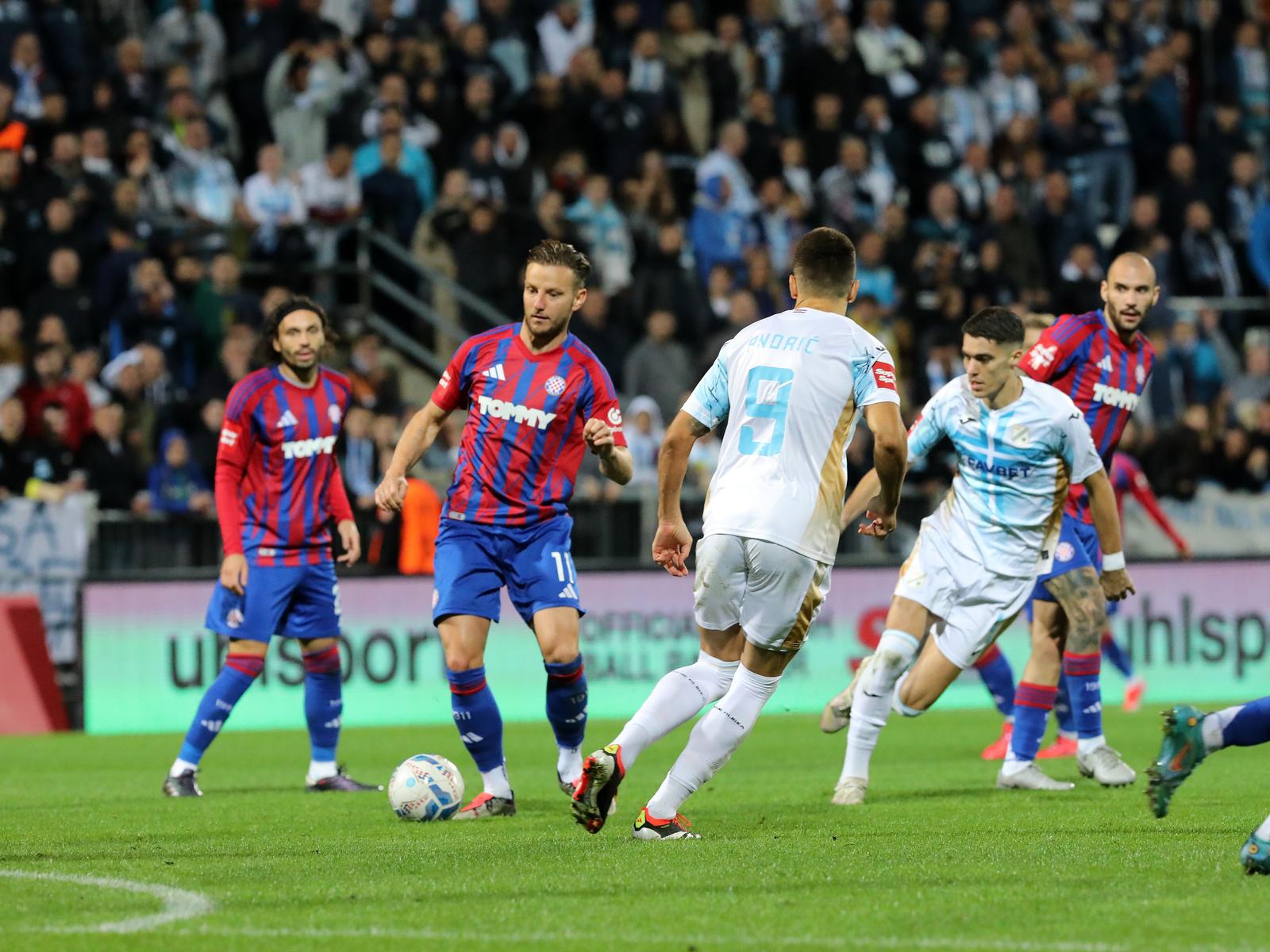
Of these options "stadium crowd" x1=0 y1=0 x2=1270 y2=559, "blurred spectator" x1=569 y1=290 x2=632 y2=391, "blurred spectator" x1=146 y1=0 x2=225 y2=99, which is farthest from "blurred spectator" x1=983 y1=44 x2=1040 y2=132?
"blurred spectator" x1=146 y1=0 x2=225 y2=99

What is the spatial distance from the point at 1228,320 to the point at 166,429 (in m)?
11.2

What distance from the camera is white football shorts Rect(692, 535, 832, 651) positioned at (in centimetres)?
680

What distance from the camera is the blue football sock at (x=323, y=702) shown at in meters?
10.0

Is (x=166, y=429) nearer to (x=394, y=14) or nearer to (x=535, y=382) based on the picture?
(x=394, y=14)

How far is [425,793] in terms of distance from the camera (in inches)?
322

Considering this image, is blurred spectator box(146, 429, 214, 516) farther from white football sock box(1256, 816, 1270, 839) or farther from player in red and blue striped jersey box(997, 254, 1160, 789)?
white football sock box(1256, 816, 1270, 839)

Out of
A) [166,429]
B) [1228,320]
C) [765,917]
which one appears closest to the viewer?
[765,917]

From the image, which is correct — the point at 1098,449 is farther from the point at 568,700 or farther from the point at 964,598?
the point at 568,700

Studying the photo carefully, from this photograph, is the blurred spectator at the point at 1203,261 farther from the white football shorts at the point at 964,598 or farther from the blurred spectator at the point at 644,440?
the white football shorts at the point at 964,598

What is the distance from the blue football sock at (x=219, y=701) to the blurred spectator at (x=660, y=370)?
26.0 ft

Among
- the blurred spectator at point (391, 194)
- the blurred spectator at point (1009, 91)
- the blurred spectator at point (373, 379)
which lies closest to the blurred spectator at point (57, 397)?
the blurred spectator at point (373, 379)

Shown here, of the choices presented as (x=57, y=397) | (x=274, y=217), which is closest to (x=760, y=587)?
(x=57, y=397)

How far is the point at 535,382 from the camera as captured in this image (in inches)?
331

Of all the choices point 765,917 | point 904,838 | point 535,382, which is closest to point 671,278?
point 535,382
